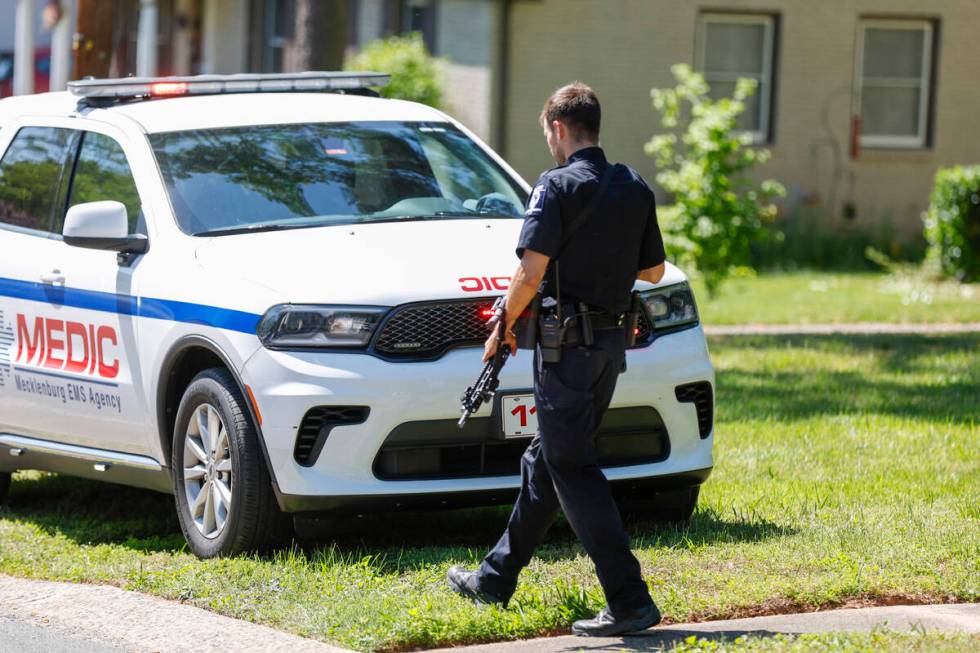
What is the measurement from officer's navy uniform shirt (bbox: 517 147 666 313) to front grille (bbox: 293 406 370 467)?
102cm

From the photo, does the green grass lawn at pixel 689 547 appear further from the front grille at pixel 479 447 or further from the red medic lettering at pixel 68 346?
the red medic lettering at pixel 68 346

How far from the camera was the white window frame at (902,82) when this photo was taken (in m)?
20.8

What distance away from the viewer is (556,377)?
5086 millimetres

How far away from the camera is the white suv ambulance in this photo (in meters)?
5.86

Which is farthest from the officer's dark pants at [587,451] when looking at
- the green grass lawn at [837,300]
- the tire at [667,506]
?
the green grass lawn at [837,300]

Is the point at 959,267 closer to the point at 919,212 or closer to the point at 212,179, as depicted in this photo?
the point at 919,212

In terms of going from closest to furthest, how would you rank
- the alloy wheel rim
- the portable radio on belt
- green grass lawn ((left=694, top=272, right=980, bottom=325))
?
the portable radio on belt < the alloy wheel rim < green grass lawn ((left=694, top=272, right=980, bottom=325))

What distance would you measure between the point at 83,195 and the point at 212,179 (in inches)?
30.5

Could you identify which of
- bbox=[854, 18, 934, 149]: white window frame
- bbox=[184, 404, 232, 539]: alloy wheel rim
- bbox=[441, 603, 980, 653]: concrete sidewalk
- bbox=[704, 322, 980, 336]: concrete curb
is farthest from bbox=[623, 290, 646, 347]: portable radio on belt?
bbox=[854, 18, 934, 149]: white window frame

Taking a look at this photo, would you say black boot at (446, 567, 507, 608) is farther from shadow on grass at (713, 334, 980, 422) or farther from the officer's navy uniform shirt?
shadow on grass at (713, 334, 980, 422)

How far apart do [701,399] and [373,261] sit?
140 cm

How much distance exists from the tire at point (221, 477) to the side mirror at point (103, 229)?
2.32 ft

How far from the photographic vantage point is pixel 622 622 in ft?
16.6

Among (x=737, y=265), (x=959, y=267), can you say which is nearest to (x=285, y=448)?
(x=737, y=265)
